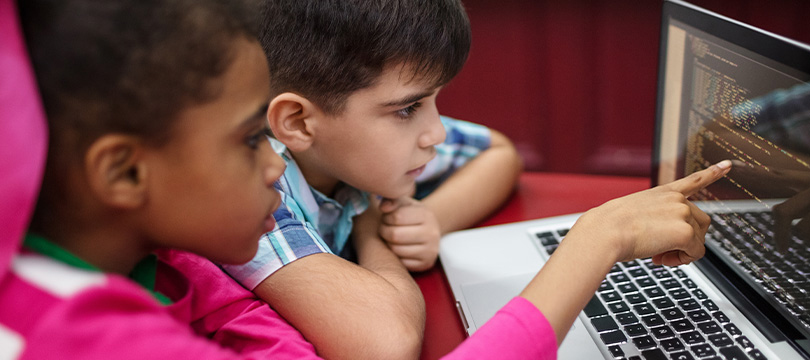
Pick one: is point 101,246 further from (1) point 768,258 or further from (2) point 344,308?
(1) point 768,258

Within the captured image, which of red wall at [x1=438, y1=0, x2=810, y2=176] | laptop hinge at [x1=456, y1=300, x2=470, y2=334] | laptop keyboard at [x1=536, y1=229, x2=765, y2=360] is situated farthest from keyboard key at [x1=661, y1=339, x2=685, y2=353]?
red wall at [x1=438, y1=0, x2=810, y2=176]

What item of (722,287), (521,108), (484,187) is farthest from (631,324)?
(521,108)

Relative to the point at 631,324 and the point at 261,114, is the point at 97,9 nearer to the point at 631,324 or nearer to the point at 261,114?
the point at 261,114

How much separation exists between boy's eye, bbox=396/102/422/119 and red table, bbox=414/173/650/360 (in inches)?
8.9

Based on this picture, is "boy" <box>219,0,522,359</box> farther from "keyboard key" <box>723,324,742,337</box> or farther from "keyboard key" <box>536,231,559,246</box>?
"keyboard key" <box>723,324,742,337</box>

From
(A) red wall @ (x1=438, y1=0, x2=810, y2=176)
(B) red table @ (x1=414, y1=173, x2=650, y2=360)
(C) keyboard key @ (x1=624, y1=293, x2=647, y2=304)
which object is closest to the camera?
(C) keyboard key @ (x1=624, y1=293, x2=647, y2=304)

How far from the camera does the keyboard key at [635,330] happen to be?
706mm

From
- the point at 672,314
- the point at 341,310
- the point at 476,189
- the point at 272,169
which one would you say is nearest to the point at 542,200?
the point at 476,189

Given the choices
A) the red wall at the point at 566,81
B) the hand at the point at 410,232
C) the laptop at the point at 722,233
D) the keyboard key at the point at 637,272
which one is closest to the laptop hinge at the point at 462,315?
the laptop at the point at 722,233

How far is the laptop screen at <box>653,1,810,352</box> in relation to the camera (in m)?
0.61

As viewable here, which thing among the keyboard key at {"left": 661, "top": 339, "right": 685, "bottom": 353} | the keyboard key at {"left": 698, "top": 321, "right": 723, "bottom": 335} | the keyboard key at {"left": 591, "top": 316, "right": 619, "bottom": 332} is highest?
the keyboard key at {"left": 661, "top": 339, "right": 685, "bottom": 353}

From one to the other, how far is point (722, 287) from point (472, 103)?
0.87 m

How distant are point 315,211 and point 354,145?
0.38 feet

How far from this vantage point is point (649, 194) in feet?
2.30
